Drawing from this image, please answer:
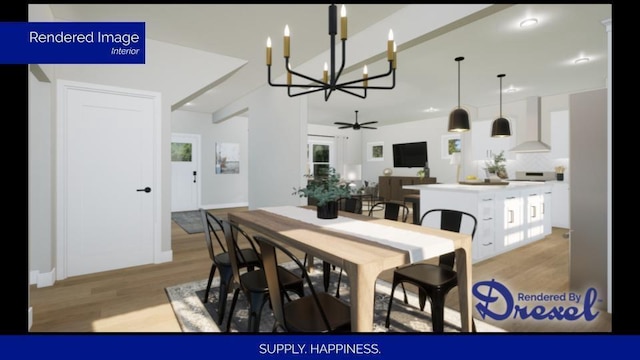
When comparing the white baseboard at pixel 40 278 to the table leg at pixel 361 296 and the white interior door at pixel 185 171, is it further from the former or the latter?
the white interior door at pixel 185 171

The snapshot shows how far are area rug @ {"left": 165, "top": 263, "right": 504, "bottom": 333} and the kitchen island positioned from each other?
151 centimetres

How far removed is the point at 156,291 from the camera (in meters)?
2.64

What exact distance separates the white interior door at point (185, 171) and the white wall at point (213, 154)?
0.12 metres

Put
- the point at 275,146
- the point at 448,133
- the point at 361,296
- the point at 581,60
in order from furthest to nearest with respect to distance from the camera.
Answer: the point at 448,133, the point at 275,146, the point at 581,60, the point at 361,296

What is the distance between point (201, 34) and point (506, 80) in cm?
453

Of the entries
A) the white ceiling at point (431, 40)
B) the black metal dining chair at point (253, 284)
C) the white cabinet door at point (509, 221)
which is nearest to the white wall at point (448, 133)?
the white ceiling at point (431, 40)

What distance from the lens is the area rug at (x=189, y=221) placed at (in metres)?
5.23

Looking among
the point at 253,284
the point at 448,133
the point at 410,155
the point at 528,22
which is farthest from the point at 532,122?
the point at 253,284

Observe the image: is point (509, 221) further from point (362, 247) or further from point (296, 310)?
point (296, 310)

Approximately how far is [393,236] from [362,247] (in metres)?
0.30

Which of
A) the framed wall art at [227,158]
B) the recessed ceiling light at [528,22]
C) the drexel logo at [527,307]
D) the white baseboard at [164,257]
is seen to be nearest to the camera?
the drexel logo at [527,307]

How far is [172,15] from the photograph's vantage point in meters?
2.91
